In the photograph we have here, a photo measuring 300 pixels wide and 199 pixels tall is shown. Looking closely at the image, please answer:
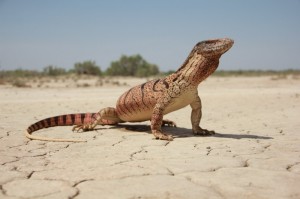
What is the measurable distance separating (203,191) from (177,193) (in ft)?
0.77

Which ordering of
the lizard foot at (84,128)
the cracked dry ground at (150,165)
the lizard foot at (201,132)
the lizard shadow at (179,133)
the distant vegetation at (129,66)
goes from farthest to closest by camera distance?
the distant vegetation at (129,66)
the lizard foot at (84,128)
the lizard foot at (201,132)
the lizard shadow at (179,133)
the cracked dry ground at (150,165)

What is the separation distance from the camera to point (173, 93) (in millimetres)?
5945

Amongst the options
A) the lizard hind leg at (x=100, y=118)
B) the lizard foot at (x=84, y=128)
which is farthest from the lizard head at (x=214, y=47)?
the lizard foot at (x=84, y=128)

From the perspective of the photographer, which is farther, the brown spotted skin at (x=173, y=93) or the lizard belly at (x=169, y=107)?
the lizard belly at (x=169, y=107)

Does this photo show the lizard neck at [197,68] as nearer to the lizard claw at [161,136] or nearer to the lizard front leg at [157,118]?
the lizard front leg at [157,118]

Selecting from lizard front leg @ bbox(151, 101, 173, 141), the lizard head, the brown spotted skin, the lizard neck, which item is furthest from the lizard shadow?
the lizard head

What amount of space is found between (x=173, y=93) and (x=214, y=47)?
958 millimetres

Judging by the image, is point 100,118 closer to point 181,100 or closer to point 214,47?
point 181,100

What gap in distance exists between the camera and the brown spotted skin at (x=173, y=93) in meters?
5.73

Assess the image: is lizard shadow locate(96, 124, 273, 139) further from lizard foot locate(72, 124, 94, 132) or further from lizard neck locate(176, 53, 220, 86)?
lizard neck locate(176, 53, 220, 86)

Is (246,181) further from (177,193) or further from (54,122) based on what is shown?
(54,122)

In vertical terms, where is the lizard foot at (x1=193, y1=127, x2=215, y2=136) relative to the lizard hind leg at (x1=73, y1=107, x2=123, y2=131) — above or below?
below

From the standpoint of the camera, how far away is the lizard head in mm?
5520

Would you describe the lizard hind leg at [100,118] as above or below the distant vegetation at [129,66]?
below
